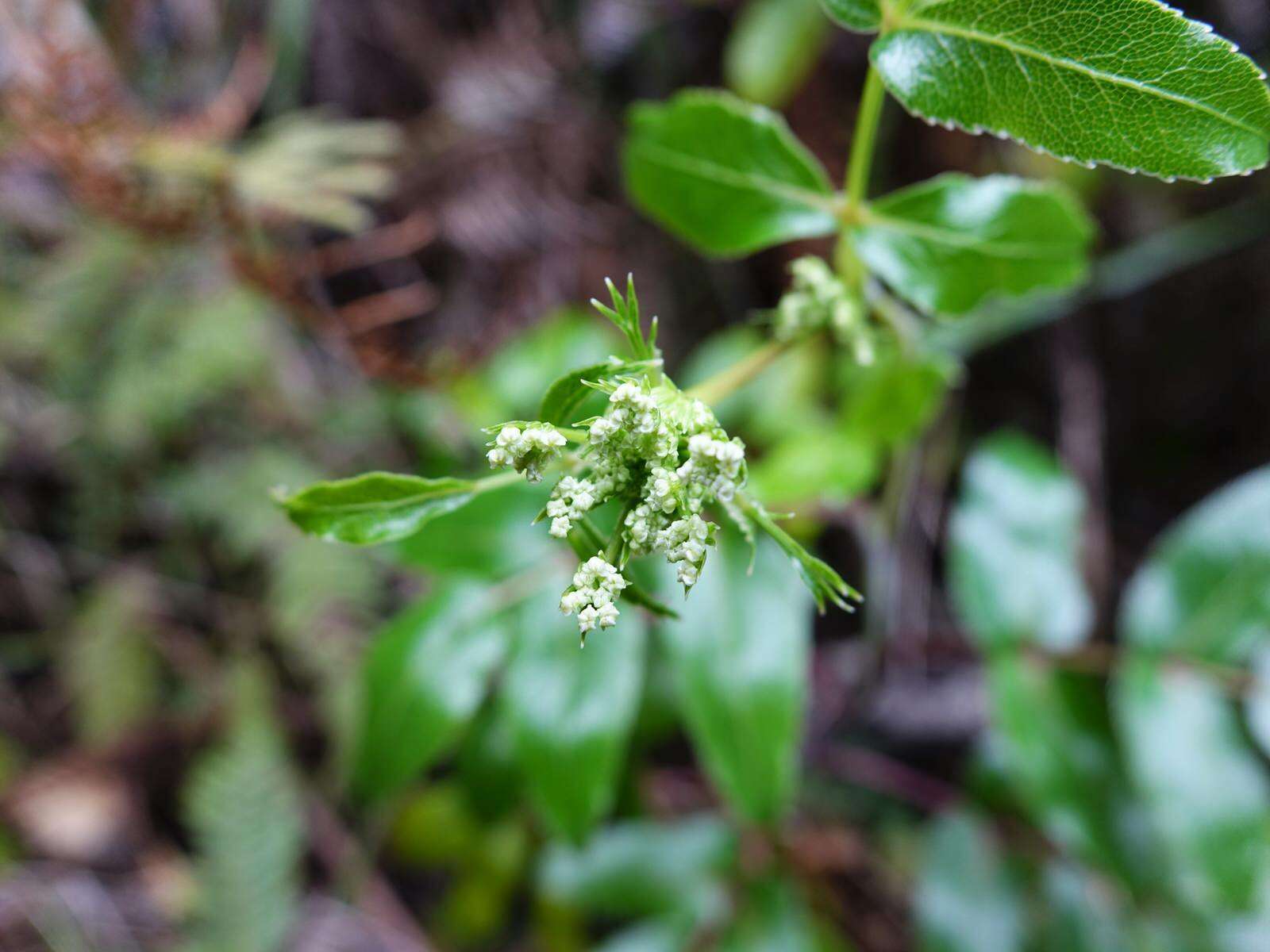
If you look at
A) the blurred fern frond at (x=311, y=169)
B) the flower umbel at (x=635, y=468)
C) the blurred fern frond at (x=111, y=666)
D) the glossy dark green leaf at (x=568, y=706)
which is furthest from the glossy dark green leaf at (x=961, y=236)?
the blurred fern frond at (x=111, y=666)

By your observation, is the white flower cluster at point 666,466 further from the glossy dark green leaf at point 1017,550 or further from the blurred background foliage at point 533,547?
the glossy dark green leaf at point 1017,550

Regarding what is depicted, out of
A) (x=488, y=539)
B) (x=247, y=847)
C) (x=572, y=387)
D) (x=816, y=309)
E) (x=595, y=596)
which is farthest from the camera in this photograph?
(x=247, y=847)

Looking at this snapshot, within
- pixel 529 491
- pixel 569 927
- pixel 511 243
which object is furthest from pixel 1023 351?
pixel 569 927

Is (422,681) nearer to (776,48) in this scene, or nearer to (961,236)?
(961,236)

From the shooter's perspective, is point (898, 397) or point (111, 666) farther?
point (111, 666)

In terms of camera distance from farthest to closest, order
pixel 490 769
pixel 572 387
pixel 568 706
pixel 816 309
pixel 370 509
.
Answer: pixel 490 769 < pixel 568 706 < pixel 816 309 < pixel 370 509 < pixel 572 387

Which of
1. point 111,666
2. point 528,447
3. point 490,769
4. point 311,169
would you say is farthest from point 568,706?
point 111,666
